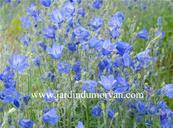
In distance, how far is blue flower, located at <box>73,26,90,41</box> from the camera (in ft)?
8.52

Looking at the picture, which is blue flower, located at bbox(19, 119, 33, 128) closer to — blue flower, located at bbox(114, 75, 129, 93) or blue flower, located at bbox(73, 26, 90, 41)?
blue flower, located at bbox(114, 75, 129, 93)

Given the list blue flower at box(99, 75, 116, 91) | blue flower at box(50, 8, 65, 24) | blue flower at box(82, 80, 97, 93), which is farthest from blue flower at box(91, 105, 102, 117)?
blue flower at box(50, 8, 65, 24)

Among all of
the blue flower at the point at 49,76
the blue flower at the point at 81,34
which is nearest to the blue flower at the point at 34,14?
the blue flower at the point at 81,34

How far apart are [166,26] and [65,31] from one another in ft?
7.45

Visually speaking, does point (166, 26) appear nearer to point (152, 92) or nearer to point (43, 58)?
point (43, 58)

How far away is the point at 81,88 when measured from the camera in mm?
2443

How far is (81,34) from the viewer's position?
103 inches

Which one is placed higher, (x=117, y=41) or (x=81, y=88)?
(x=117, y=41)

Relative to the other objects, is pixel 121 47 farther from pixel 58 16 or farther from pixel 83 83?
pixel 58 16

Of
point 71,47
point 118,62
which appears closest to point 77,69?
point 71,47

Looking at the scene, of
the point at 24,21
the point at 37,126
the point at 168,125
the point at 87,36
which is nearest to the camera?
the point at 37,126

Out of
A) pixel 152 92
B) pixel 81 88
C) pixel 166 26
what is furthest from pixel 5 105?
pixel 166 26

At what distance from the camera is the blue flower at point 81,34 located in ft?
8.52

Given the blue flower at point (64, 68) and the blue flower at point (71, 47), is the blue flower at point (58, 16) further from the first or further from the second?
the blue flower at point (64, 68)
